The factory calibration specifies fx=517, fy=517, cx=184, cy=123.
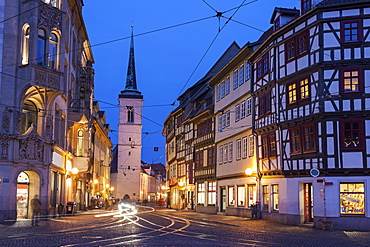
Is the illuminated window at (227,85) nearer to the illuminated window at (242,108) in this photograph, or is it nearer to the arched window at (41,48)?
the illuminated window at (242,108)

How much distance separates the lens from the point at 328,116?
89.6ft

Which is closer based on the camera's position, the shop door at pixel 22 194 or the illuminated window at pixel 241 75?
the shop door at pixel 22 194

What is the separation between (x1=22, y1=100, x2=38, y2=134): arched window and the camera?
32094 mm

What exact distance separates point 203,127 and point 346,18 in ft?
88.4

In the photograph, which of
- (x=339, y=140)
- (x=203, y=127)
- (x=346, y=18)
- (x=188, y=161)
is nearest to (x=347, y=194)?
(x=339, y=140)

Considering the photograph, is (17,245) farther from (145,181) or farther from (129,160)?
(145,181)

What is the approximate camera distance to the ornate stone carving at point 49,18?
31.7 metres

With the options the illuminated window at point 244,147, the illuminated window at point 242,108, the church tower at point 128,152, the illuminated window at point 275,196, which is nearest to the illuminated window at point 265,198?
the illuminated window at point 275,196

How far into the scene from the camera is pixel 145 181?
136625mm

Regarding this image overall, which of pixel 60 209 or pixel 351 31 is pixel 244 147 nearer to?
pixel 351 31

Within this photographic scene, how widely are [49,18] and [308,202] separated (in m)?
19.3

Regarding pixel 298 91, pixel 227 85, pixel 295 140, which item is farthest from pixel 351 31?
pixel 227 85

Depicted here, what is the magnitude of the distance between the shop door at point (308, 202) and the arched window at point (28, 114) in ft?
56.6

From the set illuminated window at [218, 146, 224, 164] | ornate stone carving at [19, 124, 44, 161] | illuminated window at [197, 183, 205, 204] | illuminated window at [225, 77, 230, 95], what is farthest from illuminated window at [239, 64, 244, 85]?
ornate stone carving at [19, 124, 44, 161]
